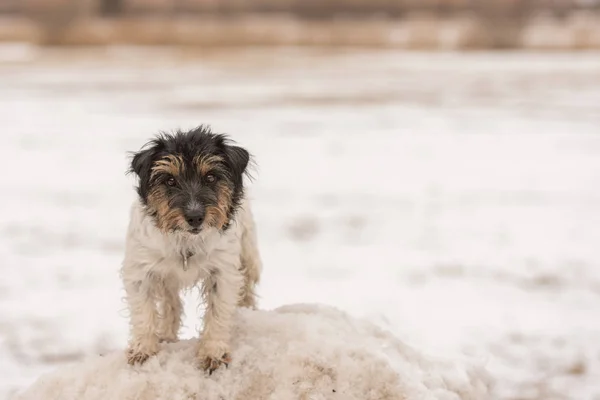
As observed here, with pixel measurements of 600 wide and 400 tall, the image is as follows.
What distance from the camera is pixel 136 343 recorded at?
13.2 feet

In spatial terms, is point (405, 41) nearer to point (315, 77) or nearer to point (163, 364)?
point (315, 77)

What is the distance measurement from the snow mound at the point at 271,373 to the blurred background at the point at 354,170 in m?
0.83

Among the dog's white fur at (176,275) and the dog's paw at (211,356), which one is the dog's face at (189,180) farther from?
the dog's paw at (211,356)

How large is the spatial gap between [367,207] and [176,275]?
711 cm

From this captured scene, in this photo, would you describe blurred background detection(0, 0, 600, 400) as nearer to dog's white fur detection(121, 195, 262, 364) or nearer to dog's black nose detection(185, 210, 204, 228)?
A: dog's white fur detection(121, 195, 262, 364)

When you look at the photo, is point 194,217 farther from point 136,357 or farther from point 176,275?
point 136,357

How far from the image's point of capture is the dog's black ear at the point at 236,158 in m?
3.82

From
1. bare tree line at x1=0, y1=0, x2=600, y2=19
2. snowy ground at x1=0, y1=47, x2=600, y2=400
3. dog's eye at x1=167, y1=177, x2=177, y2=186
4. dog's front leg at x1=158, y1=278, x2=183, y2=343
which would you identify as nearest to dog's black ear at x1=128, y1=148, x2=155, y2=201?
dog's eye at x1=167, y1=177, x2=177, y2=186

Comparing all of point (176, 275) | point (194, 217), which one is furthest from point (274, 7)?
point (194, 217)

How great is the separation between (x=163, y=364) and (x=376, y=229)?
19.8 ft

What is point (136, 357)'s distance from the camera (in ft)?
13.2

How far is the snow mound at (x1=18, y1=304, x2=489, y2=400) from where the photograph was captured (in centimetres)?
390

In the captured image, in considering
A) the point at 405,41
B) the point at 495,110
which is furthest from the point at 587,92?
the point at 405,41

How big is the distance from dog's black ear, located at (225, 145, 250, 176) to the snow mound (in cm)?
89
